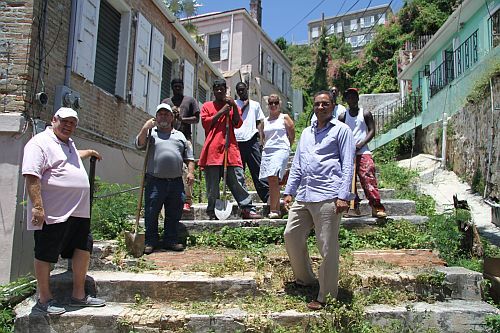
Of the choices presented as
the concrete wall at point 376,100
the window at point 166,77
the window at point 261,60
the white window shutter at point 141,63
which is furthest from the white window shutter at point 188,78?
the concrete wall at point 376,100

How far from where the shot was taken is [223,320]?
3.53m

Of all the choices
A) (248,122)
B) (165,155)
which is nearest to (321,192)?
(165,155)

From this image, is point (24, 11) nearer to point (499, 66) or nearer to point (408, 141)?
point (499, 66)

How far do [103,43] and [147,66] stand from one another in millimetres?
1460

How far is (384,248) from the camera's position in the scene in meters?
5.14

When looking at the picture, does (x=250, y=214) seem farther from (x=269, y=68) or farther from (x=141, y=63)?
(x=269, y=68)

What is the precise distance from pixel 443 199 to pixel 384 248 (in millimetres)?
4656

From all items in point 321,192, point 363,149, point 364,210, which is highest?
point 363,149

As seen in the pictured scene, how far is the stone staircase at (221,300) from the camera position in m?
3.53

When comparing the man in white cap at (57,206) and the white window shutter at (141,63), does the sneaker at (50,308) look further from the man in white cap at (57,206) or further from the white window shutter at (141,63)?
the white window shutter at (141,63)

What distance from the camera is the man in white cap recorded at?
11.7ft

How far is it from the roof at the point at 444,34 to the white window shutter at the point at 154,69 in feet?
27.9

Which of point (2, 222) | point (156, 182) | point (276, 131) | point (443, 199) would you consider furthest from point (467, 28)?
point (2, 222)

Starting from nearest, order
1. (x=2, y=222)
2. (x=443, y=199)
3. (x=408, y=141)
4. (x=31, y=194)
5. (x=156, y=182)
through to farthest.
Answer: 1. (x=31, y=194)
2. (x=156, y=182)
3. (x=2, y=222)
4. (x=443, y=199)
5. (x=408, y=141)
